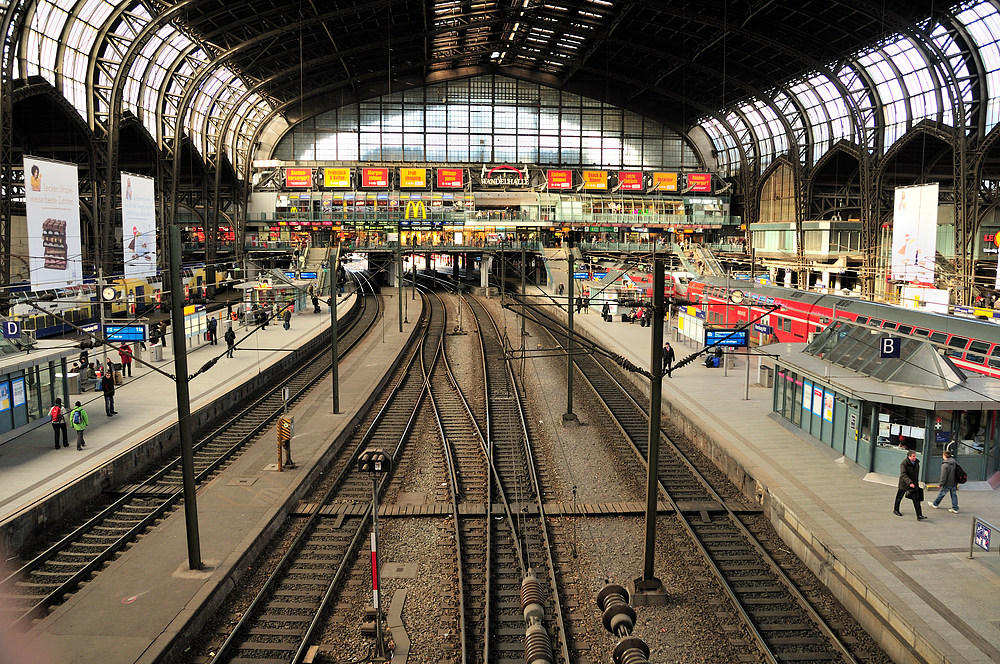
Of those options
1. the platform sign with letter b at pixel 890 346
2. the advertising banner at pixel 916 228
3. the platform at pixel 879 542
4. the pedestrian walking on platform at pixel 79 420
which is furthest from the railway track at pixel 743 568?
the advertising banner at pixel 916 228

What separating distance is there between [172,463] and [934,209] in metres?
31.2

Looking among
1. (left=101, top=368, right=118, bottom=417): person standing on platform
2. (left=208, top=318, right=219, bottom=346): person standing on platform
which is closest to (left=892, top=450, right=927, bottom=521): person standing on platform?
(left=101, top=368, right=118, bottom=417): person standing on platform

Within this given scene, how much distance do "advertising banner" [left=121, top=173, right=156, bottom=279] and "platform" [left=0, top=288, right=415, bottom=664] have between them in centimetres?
1088

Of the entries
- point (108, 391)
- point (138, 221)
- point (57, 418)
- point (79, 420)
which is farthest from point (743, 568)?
point (138, 221)

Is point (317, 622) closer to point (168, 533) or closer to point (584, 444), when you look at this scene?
point (168, 533)

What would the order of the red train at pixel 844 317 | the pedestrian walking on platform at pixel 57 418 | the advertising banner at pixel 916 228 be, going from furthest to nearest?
the advertising banner at pixel 916 228 → the red train at pixel 844 317 → the pedestrian walking on platform at pixel 57 418

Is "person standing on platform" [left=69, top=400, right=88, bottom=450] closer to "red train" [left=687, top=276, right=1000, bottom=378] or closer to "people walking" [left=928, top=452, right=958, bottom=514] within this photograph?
"red train" [left=687, top=276, right=1000, bottom=378]

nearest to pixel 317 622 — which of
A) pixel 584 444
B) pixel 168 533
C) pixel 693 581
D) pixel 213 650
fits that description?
pixel 213 650

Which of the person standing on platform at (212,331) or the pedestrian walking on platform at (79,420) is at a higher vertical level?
the person standing on platform at (212,331)

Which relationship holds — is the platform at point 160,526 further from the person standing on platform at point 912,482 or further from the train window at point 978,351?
the train window at point 978,351

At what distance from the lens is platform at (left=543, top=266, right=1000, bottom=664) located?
392 inches

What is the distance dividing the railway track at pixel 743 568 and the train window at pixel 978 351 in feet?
27.7

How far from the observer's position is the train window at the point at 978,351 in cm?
1991

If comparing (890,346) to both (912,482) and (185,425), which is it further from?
(185,425)
